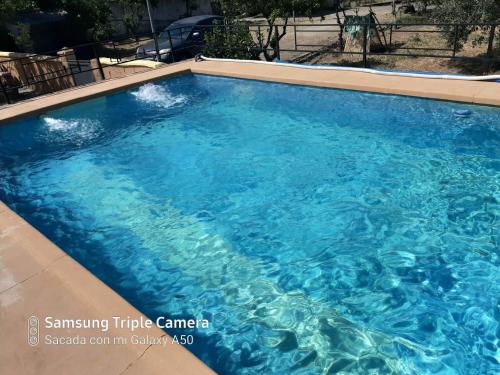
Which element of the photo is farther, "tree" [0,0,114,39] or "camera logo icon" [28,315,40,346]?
"tree" [0,0,114,39]

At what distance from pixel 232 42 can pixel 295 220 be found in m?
8.53

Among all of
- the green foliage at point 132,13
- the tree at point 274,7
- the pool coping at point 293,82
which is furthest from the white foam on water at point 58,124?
the green foliage at point 132,13

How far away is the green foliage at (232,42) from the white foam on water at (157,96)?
8.13ft

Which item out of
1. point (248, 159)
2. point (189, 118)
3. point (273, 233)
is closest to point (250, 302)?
point (273, 233)

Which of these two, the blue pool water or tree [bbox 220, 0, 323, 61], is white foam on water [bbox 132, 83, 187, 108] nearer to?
the blue pool water

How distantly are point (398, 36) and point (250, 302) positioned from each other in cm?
1449

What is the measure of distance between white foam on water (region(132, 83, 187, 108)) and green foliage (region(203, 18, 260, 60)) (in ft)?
8.13

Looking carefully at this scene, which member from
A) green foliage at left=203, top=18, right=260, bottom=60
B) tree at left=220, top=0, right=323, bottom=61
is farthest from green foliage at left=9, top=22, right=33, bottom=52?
tree at left=220, top=0, right=323, bottom=61

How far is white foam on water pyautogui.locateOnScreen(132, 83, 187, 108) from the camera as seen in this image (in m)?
10.0

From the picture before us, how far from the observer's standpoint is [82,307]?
11.6ft

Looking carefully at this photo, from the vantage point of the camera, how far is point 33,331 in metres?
3.29

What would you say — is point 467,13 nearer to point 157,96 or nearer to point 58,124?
point 157,96

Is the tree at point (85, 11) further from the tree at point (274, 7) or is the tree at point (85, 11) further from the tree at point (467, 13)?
the tree at point (467, 13)

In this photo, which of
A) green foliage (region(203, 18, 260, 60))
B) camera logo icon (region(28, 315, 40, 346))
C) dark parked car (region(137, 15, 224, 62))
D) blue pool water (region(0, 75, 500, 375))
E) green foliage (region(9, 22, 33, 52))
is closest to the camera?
camera logo icon (region(28, 315, 40, 346))
